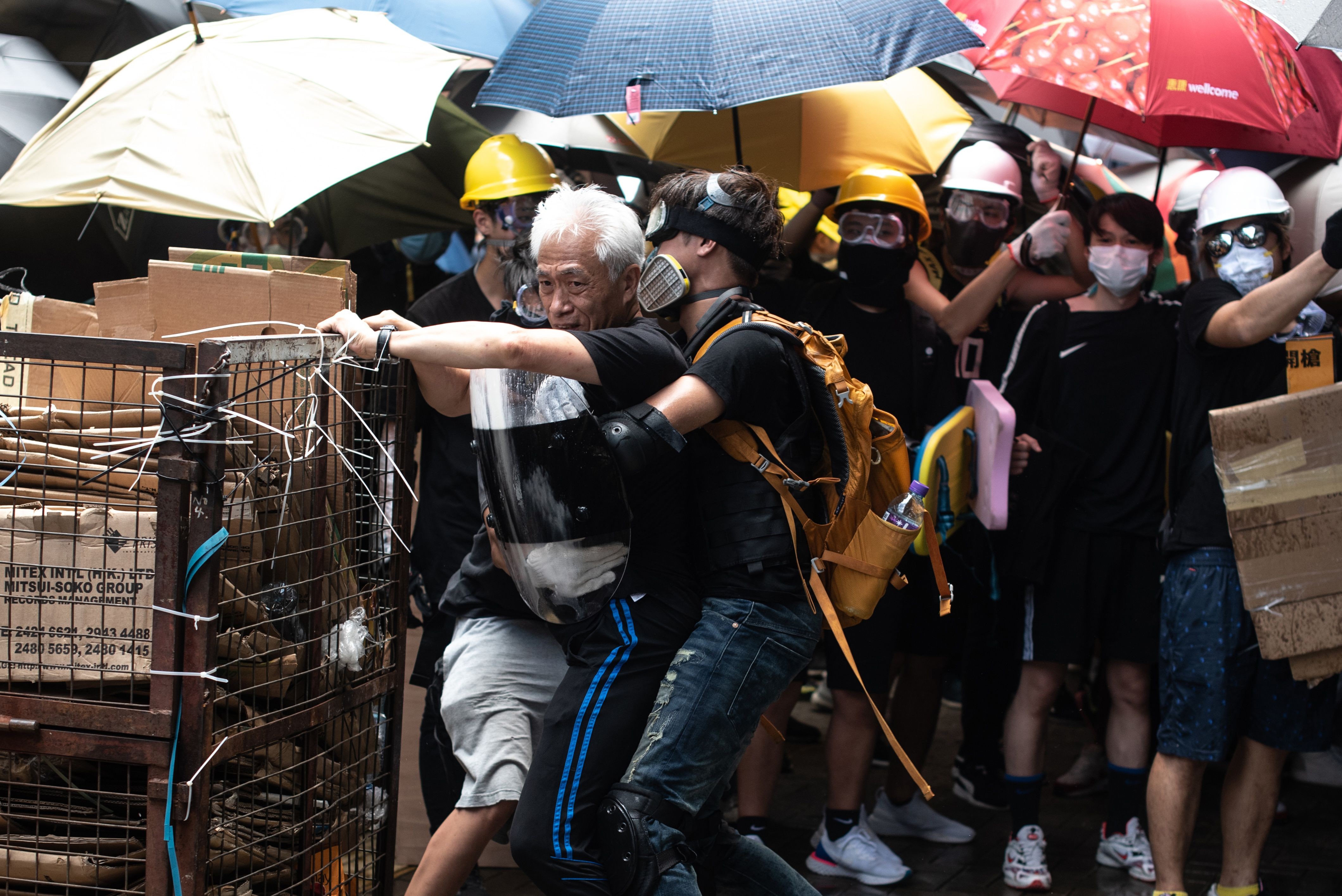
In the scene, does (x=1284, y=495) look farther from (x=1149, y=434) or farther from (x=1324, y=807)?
(x=1324, y=807)

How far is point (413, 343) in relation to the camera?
2596 mm

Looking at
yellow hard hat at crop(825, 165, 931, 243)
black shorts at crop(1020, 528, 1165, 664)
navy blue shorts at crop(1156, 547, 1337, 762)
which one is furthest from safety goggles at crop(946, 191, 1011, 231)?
navy blue shorts at crop(1156, 547, 1337, 762)

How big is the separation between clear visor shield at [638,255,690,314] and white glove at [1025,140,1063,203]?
2.85 m

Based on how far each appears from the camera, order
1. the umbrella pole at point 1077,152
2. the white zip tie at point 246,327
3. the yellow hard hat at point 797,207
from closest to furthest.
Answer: the white zip tie at point 246,327 < the umbrella pole at point 1077,152 < the yellow hard hat at point 797,207

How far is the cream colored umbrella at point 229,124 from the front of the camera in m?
3.86

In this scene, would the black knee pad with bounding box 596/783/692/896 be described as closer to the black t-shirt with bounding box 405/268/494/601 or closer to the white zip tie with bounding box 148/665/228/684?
the white zip tie with bounding box 148/665/228/684

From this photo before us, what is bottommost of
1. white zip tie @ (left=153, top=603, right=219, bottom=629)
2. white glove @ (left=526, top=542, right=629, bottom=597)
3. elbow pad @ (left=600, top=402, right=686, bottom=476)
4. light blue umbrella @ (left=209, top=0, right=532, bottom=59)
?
white zip tie @ (left=153, top=603, right=219, bottom=629)

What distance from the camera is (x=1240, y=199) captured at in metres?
4.10

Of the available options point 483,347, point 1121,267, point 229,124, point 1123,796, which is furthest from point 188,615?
point 1123,796

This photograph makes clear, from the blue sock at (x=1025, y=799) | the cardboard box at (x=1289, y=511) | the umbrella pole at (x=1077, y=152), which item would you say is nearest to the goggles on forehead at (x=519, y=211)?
the umbrella pole at (x=1077, y=152)

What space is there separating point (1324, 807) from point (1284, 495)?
238 cm

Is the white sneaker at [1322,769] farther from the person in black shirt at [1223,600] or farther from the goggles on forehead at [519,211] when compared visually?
the goggles on forehead at [519,211]

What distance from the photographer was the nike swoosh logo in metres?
4.49

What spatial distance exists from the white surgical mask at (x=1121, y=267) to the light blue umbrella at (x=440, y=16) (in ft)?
8.99
